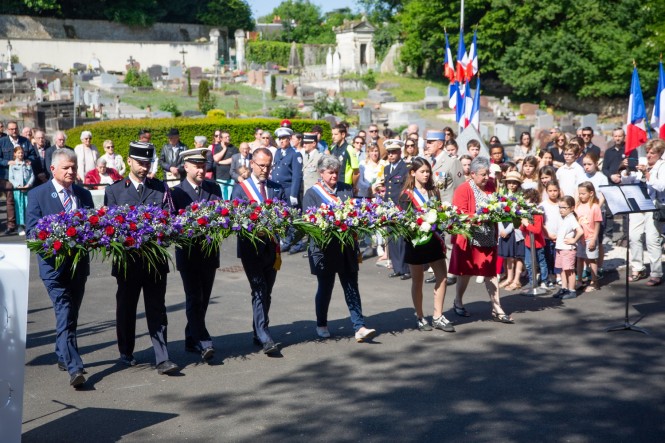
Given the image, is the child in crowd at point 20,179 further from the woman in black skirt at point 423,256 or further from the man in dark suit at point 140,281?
the woman in black skirt at point 423,256

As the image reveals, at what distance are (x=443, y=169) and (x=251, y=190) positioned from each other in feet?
16.4

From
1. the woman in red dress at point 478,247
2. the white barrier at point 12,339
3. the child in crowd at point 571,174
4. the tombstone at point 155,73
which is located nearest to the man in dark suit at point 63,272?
the white barrier at point 12,339

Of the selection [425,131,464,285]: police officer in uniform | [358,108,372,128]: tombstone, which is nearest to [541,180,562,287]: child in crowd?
[425,131,464,285]: police officer in uniform

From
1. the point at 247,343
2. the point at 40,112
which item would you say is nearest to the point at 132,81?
the point at 40,112

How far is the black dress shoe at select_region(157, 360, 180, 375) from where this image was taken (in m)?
7.88

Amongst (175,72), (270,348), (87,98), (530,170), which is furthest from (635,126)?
(175,72)

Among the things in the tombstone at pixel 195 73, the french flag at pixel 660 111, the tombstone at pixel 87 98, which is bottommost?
the french flag at pixel 660 111

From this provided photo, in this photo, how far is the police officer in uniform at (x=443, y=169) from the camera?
41.4ft

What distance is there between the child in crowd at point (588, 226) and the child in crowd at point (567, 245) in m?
0.14

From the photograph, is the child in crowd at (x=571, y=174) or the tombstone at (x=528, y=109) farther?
the tombstone at (x=528, y=109)

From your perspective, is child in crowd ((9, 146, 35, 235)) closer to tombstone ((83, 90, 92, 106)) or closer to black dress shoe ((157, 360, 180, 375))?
black dress shoe ((157, 360, 180, 375))

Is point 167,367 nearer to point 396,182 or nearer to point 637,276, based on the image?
point 396,182

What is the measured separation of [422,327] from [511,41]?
175ft

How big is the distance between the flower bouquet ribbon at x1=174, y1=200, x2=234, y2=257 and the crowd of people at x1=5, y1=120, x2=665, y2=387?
0.19 metres
